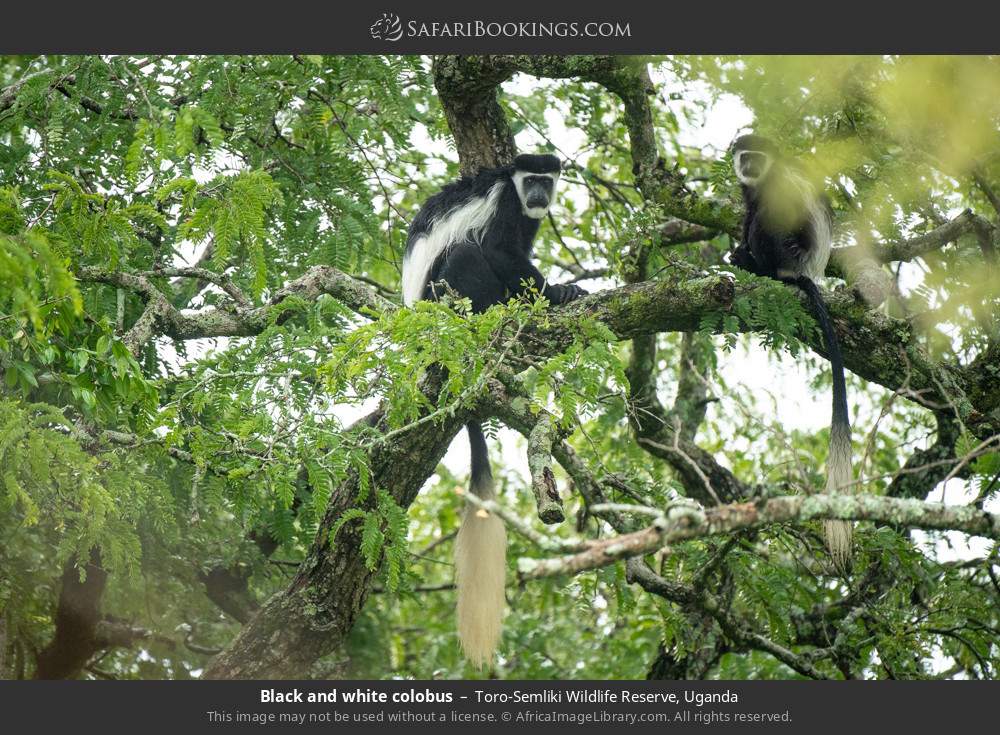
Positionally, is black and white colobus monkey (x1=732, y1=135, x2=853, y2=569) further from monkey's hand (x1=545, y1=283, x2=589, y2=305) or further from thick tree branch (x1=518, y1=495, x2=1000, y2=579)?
thick tree branch (x1=518, y1=495, x2=1000, y2=579)

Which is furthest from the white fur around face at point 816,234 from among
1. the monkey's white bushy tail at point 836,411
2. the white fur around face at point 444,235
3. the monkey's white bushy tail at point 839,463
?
the white fur around face at point 444,235

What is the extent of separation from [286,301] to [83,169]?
975 mm

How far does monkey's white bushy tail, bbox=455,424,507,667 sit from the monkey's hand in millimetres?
585

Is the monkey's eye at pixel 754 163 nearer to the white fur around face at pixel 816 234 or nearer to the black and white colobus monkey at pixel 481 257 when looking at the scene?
the white fur around face at pixel 816 234

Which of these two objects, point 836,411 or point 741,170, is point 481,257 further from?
point 836,411

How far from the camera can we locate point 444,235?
3590mm

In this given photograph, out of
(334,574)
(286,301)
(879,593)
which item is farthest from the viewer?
(879,593)

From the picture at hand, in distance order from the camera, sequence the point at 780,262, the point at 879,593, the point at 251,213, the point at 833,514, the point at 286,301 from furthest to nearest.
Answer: the point at 780,262 → the point at 879,593 → the point at 286,301 → the point at 251,213 → the point at 833,514

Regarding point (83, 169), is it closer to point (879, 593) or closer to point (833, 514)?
point (833, 514)

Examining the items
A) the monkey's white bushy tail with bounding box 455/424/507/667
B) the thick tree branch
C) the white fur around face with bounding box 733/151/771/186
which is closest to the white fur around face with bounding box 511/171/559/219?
the white fur around face with bounding box 733/151/771/186

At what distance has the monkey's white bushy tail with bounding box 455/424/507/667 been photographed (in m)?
3.27

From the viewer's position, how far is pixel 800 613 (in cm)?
329
